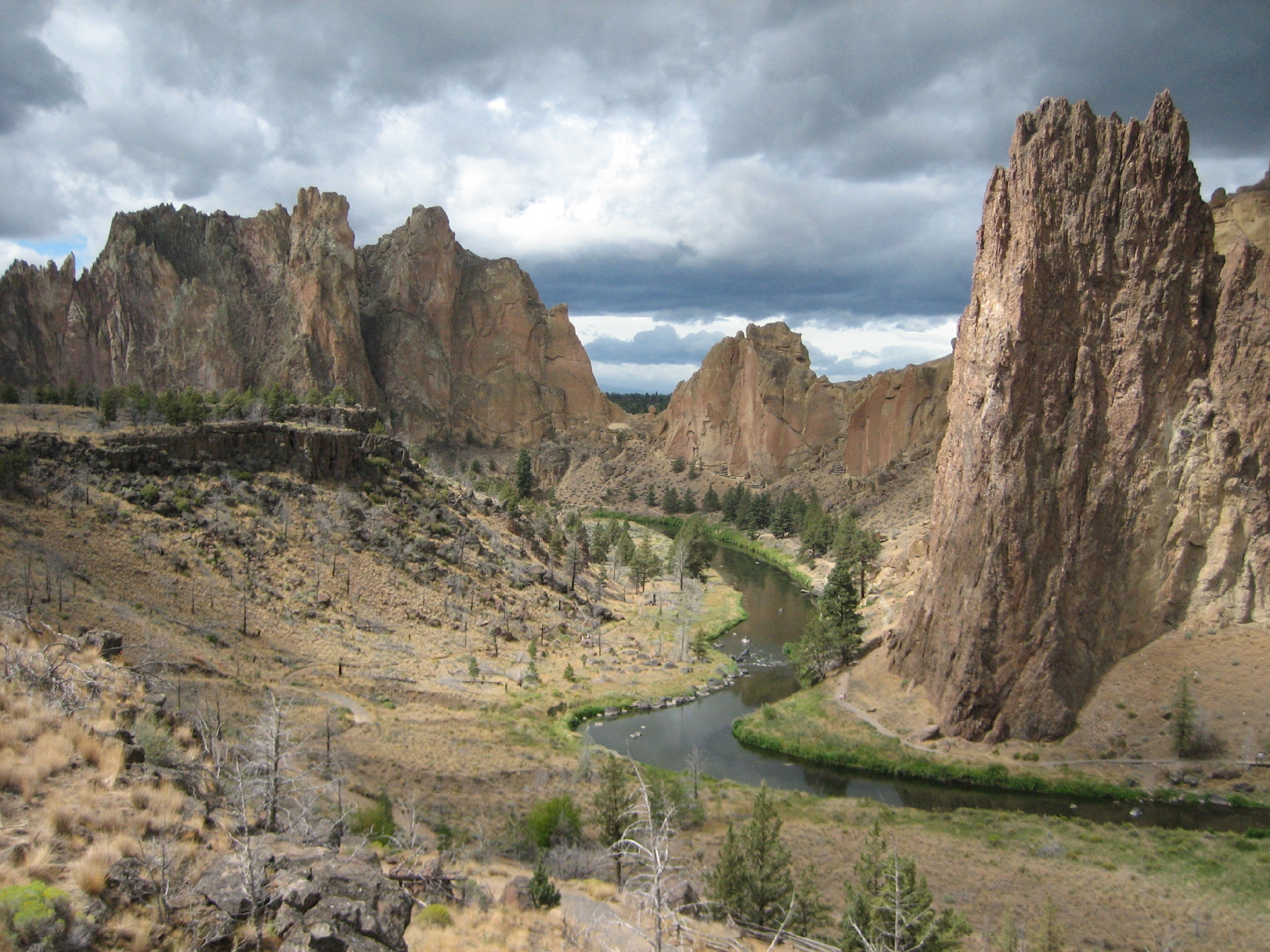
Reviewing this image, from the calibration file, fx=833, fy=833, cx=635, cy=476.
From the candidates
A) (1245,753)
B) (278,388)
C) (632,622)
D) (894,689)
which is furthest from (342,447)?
(1245,753)

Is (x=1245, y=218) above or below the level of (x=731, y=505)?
above

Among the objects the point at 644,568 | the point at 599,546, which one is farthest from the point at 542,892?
the point at 599,546

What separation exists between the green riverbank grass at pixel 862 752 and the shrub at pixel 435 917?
97.9ft

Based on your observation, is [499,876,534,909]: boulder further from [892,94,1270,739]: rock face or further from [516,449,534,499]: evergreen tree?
[516,449,534,499]: evergreen tree

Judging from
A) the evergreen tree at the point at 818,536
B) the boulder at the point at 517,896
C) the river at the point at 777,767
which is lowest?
the river at the point at 777,767

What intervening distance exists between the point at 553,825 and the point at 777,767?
17.4m

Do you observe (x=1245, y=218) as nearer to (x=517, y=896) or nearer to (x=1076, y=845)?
(x=1076, y=845)

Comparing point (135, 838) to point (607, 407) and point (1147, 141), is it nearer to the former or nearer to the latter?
point (1147, 141)

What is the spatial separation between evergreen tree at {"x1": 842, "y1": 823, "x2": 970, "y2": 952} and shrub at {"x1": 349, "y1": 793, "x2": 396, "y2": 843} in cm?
1244

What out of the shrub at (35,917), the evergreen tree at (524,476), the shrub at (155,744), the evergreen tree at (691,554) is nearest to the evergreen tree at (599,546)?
the evergreen tree at (691,554)

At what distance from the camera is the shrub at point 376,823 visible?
24.1 meters

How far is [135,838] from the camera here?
12.4 m

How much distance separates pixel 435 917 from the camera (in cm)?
1560

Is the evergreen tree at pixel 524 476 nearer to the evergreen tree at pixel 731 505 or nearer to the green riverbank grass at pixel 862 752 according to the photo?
the evergreen tree at pixel 731 505
